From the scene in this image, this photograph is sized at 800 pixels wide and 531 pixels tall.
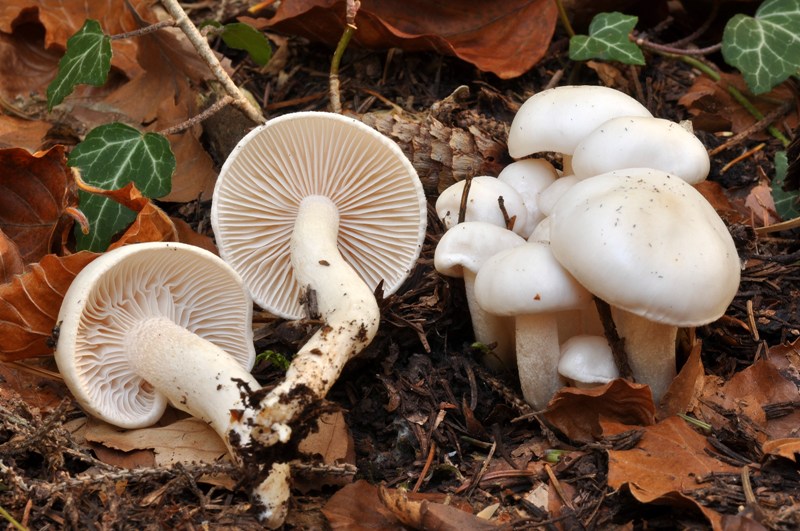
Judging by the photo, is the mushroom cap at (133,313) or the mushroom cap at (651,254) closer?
the mushroom cap at (651,254)

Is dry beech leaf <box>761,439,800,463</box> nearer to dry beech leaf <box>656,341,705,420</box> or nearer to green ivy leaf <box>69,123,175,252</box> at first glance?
dry beech leaf <box>656,341,705,420</box>

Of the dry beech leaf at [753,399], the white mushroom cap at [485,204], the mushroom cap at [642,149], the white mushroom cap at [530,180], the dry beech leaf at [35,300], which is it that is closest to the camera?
the dry beech leaf at [753,399]

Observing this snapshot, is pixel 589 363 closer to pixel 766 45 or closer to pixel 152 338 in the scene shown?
pixel 152 338

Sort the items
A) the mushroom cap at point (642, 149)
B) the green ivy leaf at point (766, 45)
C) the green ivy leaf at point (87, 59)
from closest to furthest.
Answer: the mushroom cap at point (642, 149) → the green ivy leaf at point (87, 59) → the green ivy leaf at point (766, 45)

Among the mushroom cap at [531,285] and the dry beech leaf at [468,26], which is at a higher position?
the dry beech leaf at [468,26]

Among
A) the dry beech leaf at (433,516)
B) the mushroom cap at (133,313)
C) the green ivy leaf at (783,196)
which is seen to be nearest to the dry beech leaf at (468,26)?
the green ivy leaf at (783,196)

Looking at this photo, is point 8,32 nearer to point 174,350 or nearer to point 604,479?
point 174,350

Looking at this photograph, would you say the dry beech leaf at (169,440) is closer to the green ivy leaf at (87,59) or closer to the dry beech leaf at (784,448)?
the green ivy leaf at (87,59)
